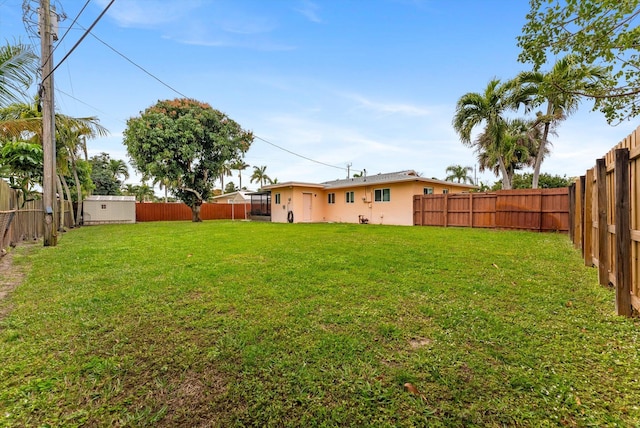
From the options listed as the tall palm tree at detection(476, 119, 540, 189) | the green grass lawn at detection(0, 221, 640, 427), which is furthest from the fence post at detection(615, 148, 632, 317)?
the tall palm tree at detection(476, 119, 540, 189)

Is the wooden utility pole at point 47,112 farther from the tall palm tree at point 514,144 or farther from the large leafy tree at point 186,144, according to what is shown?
the tall palm tree at point 514,144

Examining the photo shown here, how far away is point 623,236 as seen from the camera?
2779 mm

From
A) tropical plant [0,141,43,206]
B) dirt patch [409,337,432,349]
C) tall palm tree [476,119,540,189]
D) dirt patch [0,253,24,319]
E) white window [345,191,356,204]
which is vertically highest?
tall palm tree [476,119,540,189]

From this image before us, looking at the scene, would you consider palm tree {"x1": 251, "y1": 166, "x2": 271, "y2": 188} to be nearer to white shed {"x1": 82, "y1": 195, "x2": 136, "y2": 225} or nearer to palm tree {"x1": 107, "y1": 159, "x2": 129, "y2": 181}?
palm tree {"x1": 107, "y1": 159, "x2": 129, "y2": 181}

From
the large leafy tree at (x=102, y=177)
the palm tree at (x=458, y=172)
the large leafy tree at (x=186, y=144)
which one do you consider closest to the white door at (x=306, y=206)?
the large leafy tree at (x=186, y=144)

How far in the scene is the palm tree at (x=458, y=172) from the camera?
32.8 m

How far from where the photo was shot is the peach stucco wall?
48.6 feet

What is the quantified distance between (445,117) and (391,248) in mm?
10794

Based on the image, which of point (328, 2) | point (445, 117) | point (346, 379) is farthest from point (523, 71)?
point (346, 379)

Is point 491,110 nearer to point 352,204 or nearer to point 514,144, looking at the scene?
point 514,144

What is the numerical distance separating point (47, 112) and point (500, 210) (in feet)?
50.3

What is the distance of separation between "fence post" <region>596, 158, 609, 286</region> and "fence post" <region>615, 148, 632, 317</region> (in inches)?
34.1

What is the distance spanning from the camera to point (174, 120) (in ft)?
57.4

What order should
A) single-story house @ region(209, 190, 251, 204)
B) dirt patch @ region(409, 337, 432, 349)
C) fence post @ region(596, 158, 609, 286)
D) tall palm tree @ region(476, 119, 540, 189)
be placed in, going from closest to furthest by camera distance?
dirt patch @ region(409, 337, 432, 349), fence post @ region(596, 158, 609, 286), tall palm tree @ region(476, 119, 540, 189), single-story house @ region(209, 190, 251, 204)
